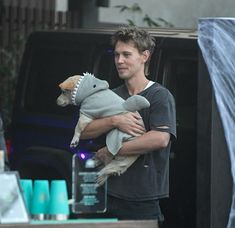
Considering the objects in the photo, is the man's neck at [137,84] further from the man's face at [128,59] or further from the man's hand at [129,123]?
the man's hand at [129,123]

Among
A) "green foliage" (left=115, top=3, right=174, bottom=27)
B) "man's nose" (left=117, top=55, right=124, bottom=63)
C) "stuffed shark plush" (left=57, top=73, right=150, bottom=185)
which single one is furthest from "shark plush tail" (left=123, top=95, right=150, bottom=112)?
"green foliage" (left=115, top=3, right=174, bottom=27)

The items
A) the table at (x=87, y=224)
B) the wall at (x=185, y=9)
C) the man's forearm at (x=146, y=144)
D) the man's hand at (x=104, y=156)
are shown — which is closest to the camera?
the table at (x=87, y=224)

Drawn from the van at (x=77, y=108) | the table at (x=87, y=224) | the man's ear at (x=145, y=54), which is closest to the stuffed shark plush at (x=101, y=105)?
the man's ear at (x=145, y=54)

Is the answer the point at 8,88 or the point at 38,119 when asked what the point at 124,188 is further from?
the point at 8,88

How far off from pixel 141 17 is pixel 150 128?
7065mm

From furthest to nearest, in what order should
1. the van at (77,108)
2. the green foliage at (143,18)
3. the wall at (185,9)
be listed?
1. the wall at (185,9)
2. the green foliage at (143,18)
3. the van at (77,108)

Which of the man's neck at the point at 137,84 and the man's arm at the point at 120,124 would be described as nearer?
the man's arm at the point at 120,124

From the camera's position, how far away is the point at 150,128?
4918 millimetres

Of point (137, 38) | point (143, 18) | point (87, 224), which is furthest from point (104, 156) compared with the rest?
point (143, 18)

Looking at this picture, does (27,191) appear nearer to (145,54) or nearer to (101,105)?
(101,105)

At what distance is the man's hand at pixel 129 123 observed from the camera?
16.0 feet

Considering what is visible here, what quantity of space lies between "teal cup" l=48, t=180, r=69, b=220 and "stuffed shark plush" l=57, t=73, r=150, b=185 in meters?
0.66

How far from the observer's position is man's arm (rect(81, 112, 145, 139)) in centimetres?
487

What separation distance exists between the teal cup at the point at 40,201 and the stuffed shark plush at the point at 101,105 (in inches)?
27.1
